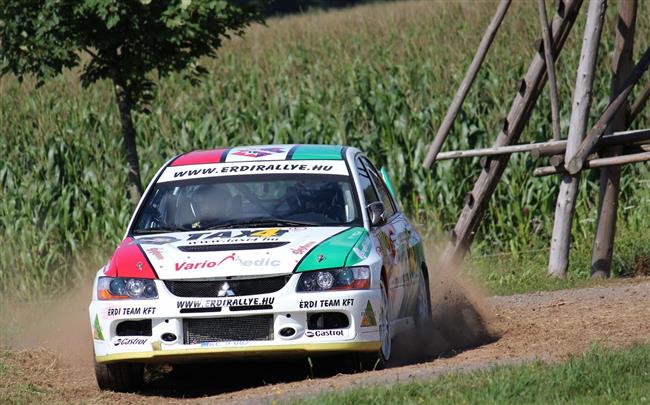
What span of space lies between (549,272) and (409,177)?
406 centimetres

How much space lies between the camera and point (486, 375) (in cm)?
817

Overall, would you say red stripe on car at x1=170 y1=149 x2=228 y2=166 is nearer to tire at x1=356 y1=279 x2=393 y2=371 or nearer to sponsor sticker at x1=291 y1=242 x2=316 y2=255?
sponsor sticker at x1=291 y1=242 x2=316 y2=255

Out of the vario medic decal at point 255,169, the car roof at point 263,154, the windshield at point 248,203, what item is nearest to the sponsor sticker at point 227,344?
the windshield at point 248,203

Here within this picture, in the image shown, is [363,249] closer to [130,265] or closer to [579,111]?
[130,265]

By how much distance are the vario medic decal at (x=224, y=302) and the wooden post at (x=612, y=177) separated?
693 cm

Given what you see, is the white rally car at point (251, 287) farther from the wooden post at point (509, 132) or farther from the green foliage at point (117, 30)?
the wooden post at point (509, 132)

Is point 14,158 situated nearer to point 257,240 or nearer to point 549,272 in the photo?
point 549,272

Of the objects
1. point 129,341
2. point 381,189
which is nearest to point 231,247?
point 129,341

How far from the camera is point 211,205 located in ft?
33.5

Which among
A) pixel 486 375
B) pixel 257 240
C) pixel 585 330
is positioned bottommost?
pixel 585 330

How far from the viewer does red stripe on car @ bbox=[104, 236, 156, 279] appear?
29.7ft

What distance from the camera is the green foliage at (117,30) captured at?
13.8 m

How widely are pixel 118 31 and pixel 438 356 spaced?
5.77 meters

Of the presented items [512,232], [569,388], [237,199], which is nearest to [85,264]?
[512,232]
